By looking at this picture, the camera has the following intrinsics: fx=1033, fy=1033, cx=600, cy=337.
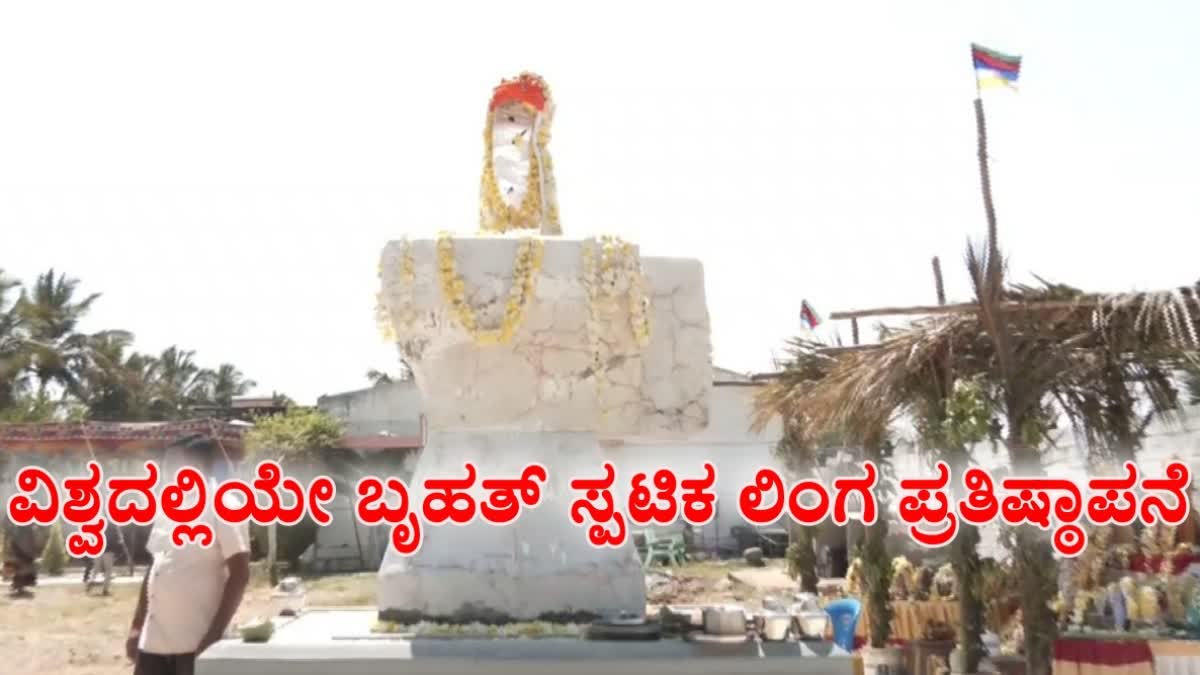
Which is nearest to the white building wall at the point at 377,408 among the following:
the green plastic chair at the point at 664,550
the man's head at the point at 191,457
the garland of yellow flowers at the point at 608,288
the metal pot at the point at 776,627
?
the green plastic chair at the point at 664,550

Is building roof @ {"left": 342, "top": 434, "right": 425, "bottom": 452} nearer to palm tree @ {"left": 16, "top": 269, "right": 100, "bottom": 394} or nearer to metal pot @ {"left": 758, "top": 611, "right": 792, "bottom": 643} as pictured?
palm tree @ {"left": 16, "top": 269, "right": 100, "bottom": 394}

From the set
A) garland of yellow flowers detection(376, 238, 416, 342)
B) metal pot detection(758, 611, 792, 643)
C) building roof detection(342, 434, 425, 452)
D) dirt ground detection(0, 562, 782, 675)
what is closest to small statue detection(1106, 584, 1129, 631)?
dirt ground detection(0, 562, 782, 675)

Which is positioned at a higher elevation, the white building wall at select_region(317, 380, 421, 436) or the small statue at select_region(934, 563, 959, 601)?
the white building wall at select_region(317, 380, 421, 436)

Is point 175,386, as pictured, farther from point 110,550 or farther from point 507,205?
point 507,205

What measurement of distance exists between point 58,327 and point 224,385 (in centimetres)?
1122

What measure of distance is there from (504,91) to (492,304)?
1.61 metres

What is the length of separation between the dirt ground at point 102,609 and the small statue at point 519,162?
425 centimetres

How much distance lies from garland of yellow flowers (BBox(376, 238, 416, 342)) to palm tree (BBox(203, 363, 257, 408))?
108 ft

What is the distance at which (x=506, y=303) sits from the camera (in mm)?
5520

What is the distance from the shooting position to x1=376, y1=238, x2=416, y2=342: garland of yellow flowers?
18.1 feet

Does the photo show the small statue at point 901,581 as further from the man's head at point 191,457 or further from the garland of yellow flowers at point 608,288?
the man's head at point 191,457

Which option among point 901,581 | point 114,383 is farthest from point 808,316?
point 114,383

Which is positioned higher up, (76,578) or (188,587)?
(188,587)

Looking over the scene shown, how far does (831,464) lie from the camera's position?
1305cm
